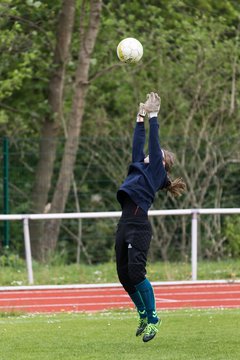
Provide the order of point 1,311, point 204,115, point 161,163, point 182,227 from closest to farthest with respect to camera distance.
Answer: point 161,163 → point 1,311 → point 182,227 → point 204,115

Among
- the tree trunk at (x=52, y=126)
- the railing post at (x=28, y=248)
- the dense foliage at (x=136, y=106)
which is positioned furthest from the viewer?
the dense foliage at (x=136, y=106)

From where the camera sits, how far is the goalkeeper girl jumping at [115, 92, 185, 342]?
983 cm

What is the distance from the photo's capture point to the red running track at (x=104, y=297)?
1414cm

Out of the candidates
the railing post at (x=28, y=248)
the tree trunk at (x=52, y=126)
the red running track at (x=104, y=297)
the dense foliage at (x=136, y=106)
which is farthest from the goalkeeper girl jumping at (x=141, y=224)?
the dense foliage at (x=136, y=106)

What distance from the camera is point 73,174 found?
2166 cm

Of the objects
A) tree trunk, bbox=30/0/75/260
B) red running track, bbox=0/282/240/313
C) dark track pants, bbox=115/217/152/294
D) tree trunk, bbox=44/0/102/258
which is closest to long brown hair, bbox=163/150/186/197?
dark track pants, bbox=115/217/152/294

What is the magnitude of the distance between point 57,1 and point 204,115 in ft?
13.4

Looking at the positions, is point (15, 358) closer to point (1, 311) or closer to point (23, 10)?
point (1, 311)

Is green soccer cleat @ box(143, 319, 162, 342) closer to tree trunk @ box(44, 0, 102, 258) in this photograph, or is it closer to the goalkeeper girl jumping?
the goalkeeper girl jumping

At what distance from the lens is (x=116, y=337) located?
10539 mm

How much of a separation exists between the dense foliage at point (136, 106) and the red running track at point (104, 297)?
14.4ft

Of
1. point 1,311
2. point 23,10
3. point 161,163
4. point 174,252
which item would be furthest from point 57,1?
point 161,163

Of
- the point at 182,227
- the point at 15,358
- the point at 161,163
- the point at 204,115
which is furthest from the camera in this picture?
the point at 204,115

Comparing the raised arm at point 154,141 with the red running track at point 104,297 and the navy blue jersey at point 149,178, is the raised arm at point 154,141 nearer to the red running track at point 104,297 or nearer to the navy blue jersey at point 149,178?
the navy blue jersey at point 149,178
